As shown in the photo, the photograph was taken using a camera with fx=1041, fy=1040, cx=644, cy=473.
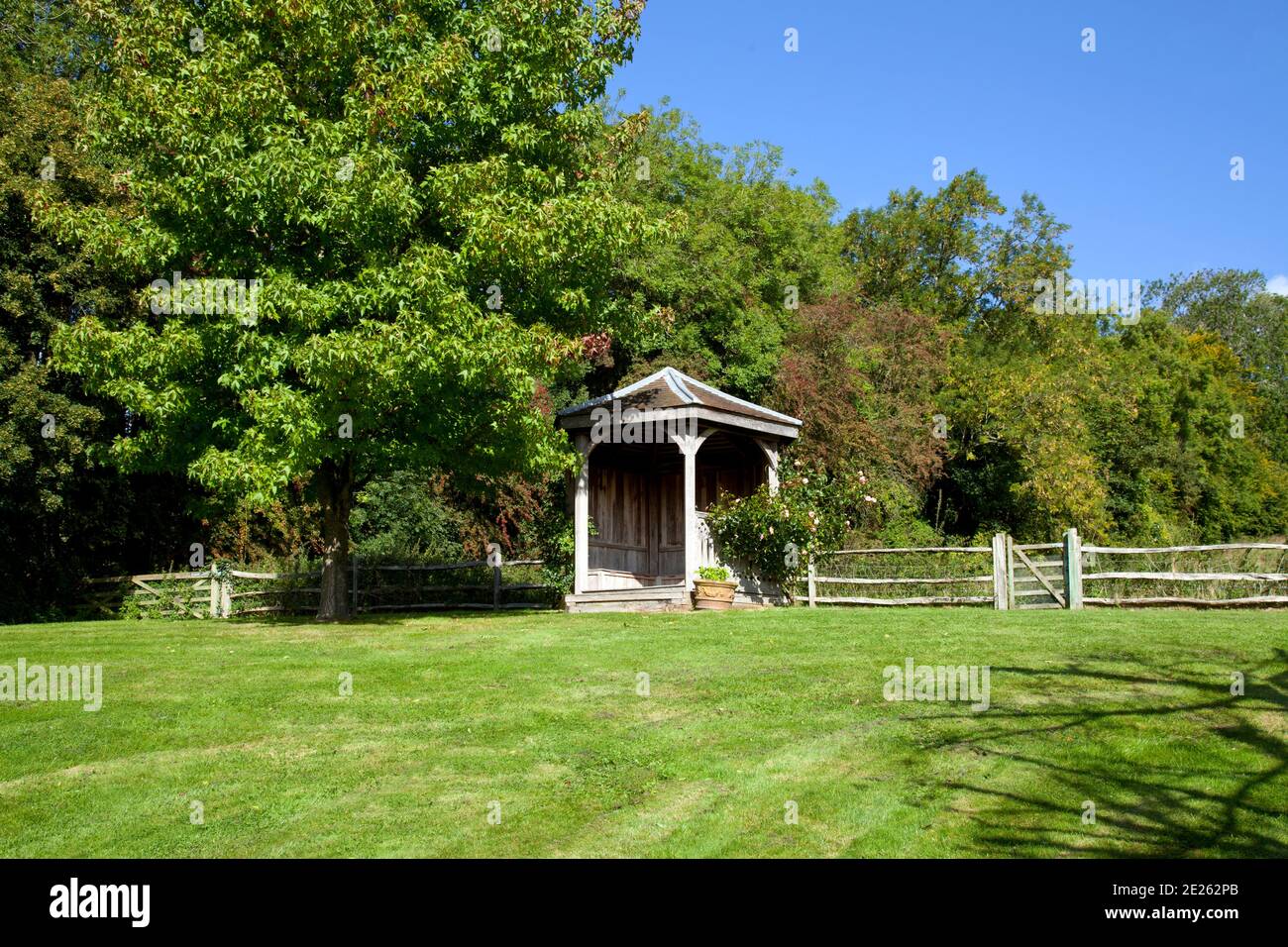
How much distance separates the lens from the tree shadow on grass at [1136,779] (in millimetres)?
5898

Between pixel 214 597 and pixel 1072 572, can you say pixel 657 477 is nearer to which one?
pixel 1072 572

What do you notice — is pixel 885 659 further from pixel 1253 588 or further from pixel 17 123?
pixel 17 123

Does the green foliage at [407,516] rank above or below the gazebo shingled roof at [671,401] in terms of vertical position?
below

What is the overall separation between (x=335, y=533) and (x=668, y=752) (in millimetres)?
11871

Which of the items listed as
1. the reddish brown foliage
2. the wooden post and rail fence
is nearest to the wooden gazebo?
the wooden post and rail fence

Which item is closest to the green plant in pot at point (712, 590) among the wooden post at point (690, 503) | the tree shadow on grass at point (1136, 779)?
the wooden post at point (690, 503)

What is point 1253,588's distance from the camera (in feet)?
54.9

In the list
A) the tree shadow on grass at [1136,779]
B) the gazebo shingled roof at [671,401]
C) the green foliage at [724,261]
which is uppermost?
the green foliage at [724,261]

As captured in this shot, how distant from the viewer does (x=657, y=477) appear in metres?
22.8

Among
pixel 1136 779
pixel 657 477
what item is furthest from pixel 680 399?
pixel 1136 779

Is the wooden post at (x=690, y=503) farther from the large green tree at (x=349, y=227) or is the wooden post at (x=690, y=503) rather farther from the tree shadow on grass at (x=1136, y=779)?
the tree shadow on grass at (x=1136, y=779)

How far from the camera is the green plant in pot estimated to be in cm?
1806

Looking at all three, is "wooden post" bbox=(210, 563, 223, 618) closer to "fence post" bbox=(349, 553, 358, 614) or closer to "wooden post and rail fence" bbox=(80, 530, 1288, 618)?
"wooden post and rail fence" bbox=(80, 530, 1288, 618)

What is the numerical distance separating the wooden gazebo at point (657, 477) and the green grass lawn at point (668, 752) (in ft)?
20.3
